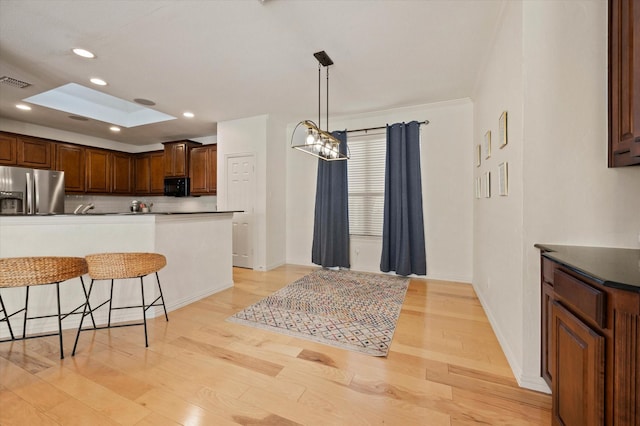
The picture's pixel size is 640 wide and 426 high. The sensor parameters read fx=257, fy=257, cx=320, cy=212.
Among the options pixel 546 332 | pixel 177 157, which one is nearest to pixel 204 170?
pixel 177 157

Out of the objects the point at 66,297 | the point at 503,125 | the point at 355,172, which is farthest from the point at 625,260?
the point at 66,297

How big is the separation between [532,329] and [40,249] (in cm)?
381

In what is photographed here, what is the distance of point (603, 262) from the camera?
1.13m

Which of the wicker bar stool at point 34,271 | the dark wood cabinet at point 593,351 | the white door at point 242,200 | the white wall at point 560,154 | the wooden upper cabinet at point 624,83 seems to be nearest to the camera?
the dark wood cabinet at point 593,351

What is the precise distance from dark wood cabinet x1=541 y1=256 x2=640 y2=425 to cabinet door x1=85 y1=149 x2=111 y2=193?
715 centimetres

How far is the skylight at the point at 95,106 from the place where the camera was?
3.92 m

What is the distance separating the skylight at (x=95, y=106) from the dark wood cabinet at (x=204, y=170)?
88cm

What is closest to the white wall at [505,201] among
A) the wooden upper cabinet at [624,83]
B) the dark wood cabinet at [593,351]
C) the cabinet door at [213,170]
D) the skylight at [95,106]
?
the wooden upper cabinet at [624,83]

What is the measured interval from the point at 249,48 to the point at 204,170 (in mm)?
3300

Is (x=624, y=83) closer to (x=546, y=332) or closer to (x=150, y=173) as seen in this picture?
(x=546, y=332)

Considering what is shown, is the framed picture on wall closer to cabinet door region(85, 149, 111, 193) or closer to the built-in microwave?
the built-in microwave

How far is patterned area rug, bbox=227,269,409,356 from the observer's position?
2.24 metres

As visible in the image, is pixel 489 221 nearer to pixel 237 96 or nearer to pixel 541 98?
pixel 541 98

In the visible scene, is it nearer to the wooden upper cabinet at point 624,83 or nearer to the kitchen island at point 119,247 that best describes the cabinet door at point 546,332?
the wooden upper cabinet at point 624,83
